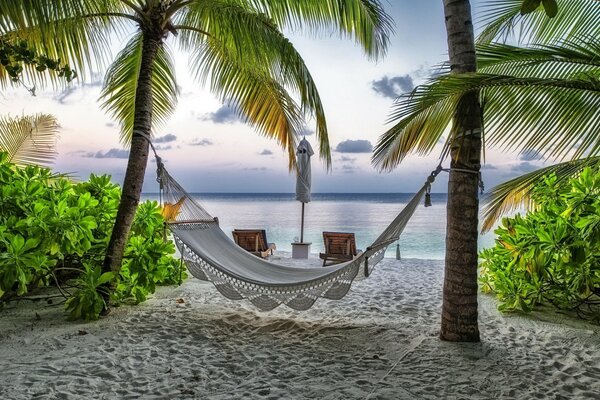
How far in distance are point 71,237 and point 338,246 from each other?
3.31 meters

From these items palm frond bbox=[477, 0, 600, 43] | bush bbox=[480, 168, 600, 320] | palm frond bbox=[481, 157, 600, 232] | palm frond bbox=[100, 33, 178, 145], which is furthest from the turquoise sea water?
bush bbox=[480, 168, 600, 320]

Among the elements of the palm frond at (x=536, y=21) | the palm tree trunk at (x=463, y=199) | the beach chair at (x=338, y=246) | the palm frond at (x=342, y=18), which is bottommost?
the beach chair at (x=338, y=246)

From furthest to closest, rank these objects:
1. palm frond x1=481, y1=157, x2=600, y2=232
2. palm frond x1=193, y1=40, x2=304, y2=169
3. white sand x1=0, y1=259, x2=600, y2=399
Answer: palm frond x1=193, y1=40, x2=304, y2=169 < palm frond x1=481, y1=157, x2=600, y2=232 < white sand x1=0, y1=259, x2=600, y2=399

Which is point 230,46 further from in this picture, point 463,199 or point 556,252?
point 556,252

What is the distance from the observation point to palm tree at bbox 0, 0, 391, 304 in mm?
2547

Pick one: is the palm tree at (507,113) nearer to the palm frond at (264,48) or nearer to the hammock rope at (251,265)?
the hammock rope at (251,265)

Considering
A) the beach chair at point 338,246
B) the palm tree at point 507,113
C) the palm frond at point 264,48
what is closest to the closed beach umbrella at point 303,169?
the beach chair at point 338,246

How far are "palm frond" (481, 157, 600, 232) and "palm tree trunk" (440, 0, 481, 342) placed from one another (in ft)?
4.26

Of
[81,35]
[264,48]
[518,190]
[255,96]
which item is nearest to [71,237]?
[81,35]

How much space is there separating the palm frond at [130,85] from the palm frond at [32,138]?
92 cm

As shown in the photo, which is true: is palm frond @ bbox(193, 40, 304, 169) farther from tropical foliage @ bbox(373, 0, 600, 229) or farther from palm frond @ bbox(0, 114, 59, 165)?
palm frond @ bbox(0, 114, 59, 165)

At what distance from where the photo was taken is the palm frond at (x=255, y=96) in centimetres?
338

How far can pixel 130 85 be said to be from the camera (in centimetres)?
374

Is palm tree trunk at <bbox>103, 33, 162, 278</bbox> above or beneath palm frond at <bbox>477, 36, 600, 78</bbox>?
beneath
